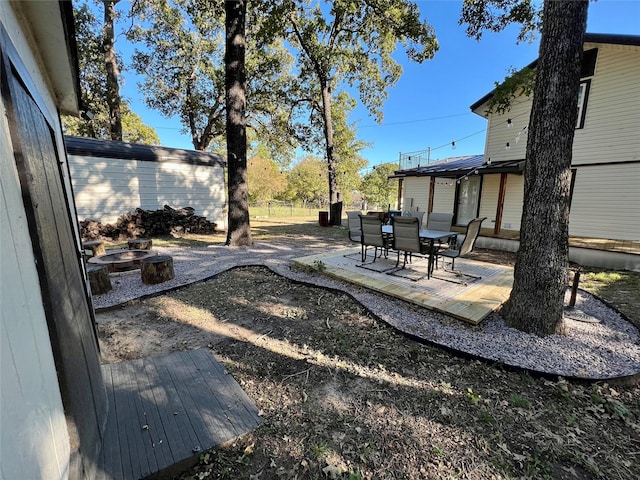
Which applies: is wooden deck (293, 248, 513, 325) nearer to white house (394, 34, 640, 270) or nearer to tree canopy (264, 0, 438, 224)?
white house (394, 34, 640, 270)

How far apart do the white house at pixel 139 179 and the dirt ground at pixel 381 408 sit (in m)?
6.96

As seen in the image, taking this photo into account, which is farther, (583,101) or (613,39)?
(583,101)

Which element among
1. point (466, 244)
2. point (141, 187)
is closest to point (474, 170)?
point (466, 244)

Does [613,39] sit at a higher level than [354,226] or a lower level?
higher

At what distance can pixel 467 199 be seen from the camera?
1113 centimetres

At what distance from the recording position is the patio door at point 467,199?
1073cm

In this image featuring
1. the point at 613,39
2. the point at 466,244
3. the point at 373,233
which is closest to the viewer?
the point at 466,244

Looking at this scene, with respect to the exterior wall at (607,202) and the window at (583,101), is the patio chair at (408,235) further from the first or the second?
the window at (583,101)

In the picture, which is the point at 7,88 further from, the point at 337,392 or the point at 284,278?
the point at 284,278

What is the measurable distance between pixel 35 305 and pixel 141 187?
1022cm

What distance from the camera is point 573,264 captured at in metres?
7.19

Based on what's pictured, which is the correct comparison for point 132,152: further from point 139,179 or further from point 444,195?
point 444,195

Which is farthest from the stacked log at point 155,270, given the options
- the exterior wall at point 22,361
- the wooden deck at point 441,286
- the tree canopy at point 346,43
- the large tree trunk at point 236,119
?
the tree canopy at point 346,43

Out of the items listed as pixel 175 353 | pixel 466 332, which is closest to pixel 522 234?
pixel 466 332
